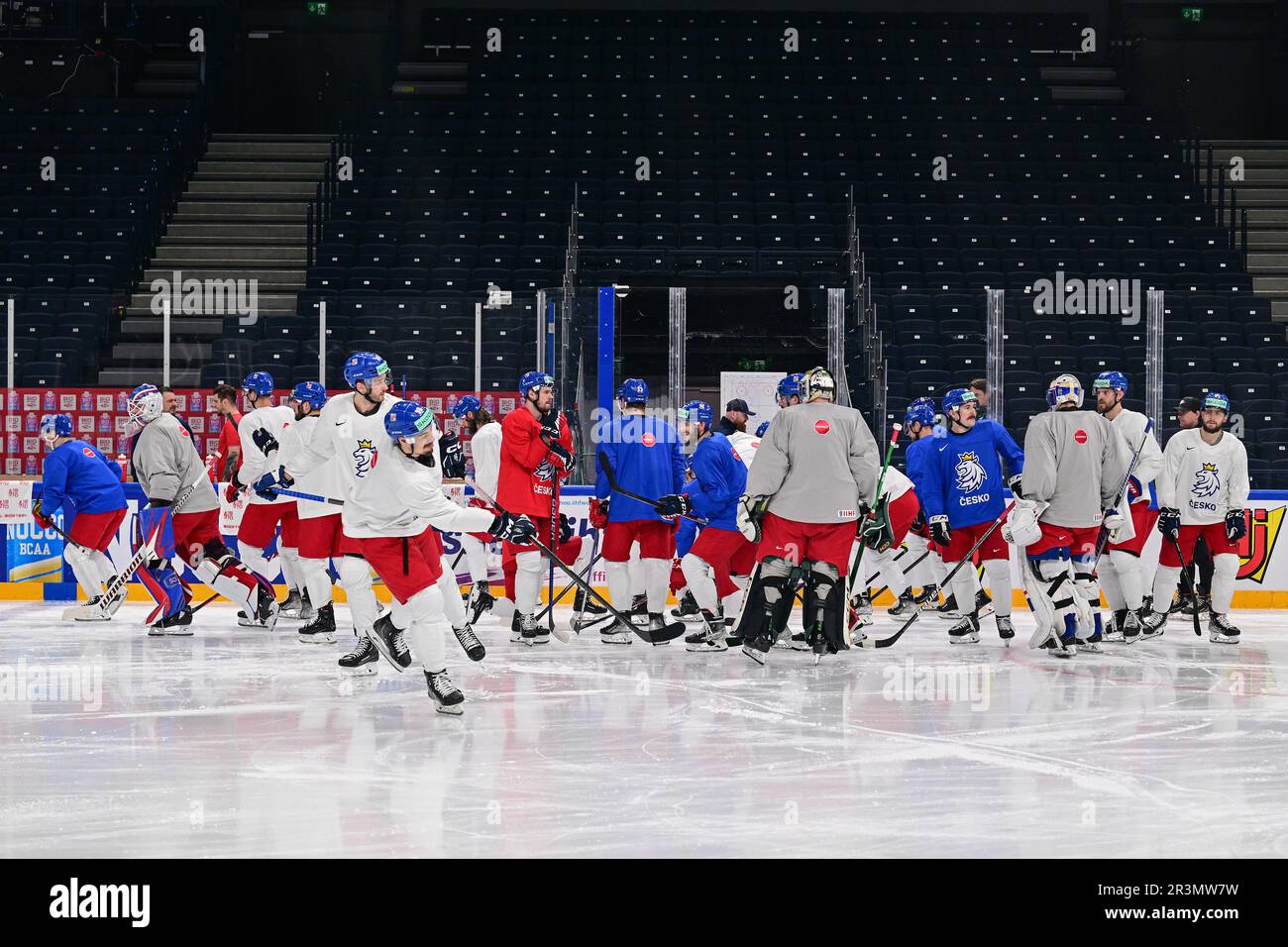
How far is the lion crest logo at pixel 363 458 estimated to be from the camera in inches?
221

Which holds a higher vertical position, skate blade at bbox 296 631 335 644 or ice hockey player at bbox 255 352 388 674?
ice hockey player at bbox 255 352 388 674

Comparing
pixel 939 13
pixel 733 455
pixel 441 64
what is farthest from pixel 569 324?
pixel 939 13

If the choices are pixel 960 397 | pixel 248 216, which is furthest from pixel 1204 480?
pixel 248 216

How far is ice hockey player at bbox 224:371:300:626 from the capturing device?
324 inches

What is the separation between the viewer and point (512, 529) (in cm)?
538

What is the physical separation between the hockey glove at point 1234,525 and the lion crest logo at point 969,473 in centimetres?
153

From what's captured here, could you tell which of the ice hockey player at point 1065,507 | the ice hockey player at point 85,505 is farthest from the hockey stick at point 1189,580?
the ice hockey player at point 85,505

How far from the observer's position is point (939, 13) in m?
20.3

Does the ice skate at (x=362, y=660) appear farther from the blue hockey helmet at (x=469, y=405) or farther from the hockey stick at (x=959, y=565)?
the blue hockey helmet at (x=469, y=405)

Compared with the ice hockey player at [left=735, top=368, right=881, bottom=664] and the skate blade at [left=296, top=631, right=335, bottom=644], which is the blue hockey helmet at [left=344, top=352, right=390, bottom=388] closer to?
the ice hockey player at [left=735, top=368, right=881, bottom=664]

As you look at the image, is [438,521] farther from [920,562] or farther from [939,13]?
[939,13]

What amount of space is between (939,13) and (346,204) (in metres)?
9.79

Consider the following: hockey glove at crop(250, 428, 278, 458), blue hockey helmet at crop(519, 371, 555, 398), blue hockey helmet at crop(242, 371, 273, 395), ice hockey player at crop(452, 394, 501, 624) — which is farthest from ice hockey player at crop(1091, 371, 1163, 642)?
blue hockey helmet at crop(242, 371, 273, 395)

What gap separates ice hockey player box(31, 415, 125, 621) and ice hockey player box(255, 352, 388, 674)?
212 cm
